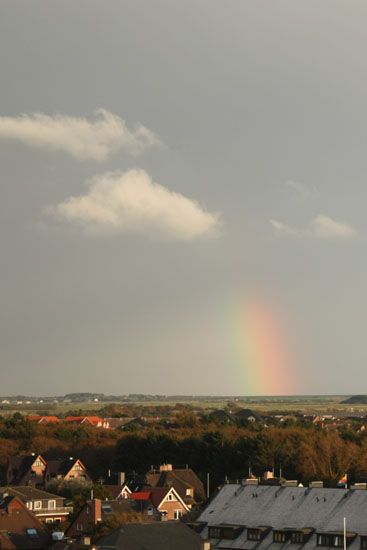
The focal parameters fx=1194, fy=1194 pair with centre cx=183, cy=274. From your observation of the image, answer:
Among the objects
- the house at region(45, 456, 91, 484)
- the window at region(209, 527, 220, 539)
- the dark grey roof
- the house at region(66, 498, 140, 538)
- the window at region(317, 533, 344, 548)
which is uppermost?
the house at region(45, 456, 91, 484)

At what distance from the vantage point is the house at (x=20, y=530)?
8312 centimetres

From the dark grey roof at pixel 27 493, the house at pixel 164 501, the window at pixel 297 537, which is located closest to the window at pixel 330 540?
the window at pixel 297 537

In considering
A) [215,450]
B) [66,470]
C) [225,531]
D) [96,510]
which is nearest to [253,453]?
[215,450]

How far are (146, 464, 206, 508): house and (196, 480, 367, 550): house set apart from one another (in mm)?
33680

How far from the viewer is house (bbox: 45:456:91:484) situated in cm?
13520

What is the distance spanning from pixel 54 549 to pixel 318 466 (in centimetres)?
5406

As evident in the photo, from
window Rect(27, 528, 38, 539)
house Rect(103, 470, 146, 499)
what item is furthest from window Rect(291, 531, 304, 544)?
house Rect(103, 470, 146, 499)

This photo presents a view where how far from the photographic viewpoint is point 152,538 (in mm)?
70875

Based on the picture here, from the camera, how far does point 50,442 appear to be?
172125 mm

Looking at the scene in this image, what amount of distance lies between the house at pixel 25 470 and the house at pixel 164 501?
96.1 feet

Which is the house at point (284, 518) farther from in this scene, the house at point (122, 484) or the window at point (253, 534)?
the house at point (122, 484)

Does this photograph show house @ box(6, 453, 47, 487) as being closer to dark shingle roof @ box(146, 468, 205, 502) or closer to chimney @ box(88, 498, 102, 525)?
dark shingle roof @ box(146, 468, 205, 502)

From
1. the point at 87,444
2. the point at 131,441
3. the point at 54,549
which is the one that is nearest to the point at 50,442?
the point at 87,444

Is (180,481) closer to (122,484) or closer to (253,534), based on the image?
→ (122,484)
